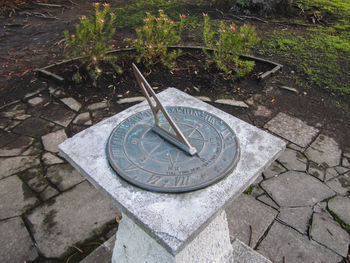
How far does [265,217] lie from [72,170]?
5.43ft

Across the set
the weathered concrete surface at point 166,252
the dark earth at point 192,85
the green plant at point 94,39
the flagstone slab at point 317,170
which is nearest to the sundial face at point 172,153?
the weathered concrete surface at point 166,252

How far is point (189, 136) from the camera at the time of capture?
1.61 metres

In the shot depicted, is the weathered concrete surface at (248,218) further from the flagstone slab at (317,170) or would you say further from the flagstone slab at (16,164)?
the flagstone slab at (16,164)

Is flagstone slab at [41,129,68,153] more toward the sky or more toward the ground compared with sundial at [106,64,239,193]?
more toward the ground

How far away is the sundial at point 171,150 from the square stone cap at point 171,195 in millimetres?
42

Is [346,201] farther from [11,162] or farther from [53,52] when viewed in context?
[53,52]

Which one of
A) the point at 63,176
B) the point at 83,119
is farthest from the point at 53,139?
the point at 63,176

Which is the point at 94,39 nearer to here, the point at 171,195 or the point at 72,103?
the point at 72,103

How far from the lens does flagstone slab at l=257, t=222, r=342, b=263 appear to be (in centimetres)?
200

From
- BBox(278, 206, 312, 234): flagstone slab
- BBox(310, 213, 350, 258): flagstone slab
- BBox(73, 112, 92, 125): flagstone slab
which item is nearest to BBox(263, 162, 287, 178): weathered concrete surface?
BBox(278, 206, 312, 234): flagstone slab

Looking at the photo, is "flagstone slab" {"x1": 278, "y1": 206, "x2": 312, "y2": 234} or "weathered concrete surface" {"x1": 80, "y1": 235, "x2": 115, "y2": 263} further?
"flagstone slab" {"x1": 278, "y1": 206, "x2": 312, "y2": 234}

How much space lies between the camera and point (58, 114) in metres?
3.26

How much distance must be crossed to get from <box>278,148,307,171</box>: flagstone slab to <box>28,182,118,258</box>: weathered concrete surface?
1.56 metres

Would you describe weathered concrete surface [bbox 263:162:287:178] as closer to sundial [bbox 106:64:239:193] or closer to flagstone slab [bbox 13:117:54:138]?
sundial [bbox 106:64:239:193]
